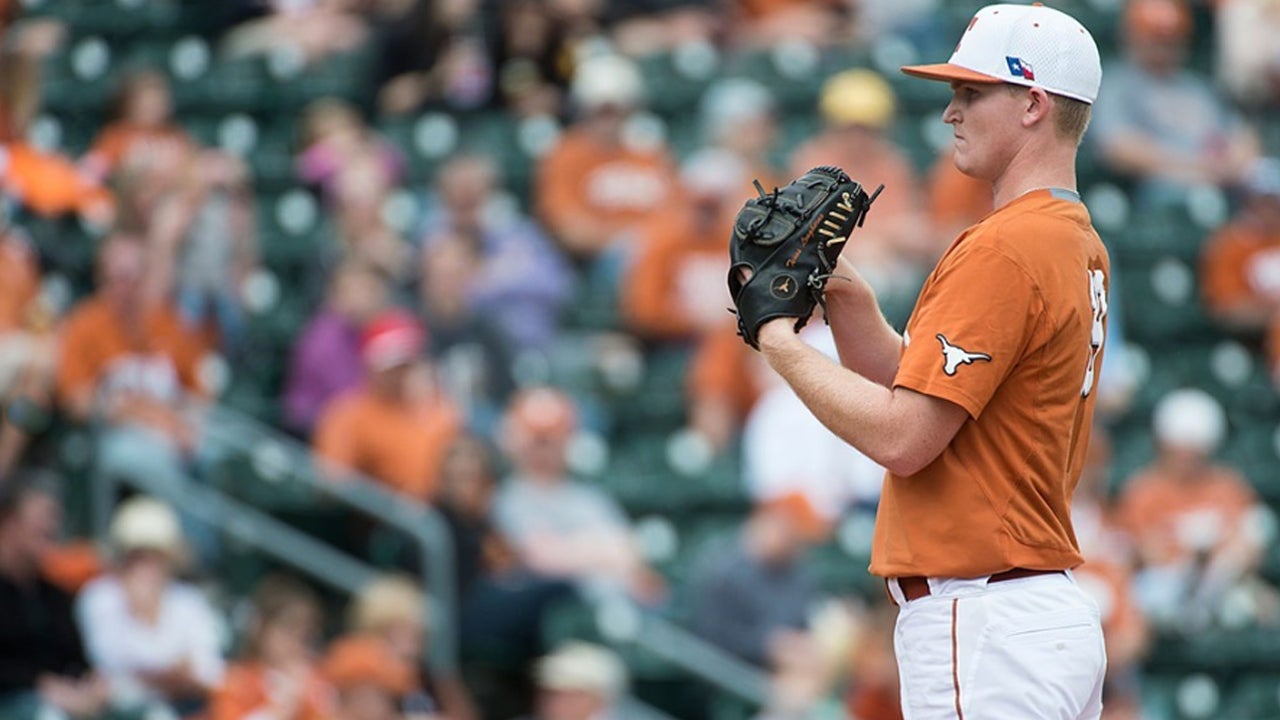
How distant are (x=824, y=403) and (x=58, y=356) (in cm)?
583

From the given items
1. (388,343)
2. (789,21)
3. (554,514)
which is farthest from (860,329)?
(789,21)

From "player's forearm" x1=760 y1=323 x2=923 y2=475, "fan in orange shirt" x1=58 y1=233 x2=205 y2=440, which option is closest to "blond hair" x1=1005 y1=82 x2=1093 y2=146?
"player's forearm" x1=760 y1=323 x2=923 y2=475

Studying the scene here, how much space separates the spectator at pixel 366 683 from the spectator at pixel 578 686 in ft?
1.58

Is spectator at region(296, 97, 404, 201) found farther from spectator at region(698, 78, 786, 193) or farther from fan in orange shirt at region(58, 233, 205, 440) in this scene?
spectator at region(698, 78, 786, 193)

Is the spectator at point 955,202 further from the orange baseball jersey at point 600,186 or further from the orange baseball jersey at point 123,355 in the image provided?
the orange baseball jersey at point 123,355

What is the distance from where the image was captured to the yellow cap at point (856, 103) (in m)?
10.2

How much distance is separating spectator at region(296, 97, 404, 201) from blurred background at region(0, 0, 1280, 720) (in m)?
0.03

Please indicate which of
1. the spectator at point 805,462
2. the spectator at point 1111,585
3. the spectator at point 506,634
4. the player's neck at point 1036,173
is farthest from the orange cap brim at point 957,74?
the spectator at point 805,462

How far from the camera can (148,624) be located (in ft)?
25.7

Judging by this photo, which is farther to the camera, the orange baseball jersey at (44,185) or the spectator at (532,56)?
the spectator at (532,56)

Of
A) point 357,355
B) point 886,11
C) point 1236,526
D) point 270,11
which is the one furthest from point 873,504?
point 270,11

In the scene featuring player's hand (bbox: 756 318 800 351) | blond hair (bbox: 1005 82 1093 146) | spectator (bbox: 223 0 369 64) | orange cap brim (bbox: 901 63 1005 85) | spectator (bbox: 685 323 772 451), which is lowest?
player's hand (bbox: 756 318 800 351)

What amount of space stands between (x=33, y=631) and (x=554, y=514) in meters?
2.11

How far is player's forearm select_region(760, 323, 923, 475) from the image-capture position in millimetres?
3590
